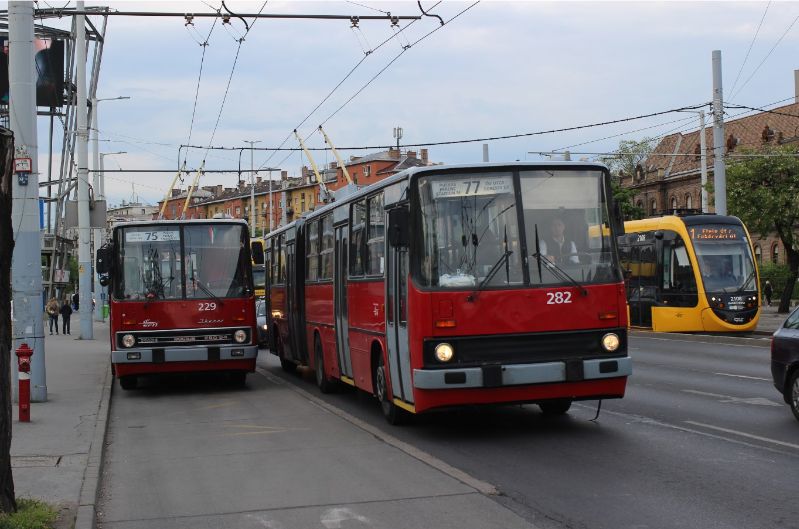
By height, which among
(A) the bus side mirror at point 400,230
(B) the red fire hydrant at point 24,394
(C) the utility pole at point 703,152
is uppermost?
(C) the utility pole at point 703,152

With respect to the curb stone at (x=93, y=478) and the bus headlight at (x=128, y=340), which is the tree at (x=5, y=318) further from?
the bus headlight at (x=128, y=340)

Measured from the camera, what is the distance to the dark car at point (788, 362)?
11.5m

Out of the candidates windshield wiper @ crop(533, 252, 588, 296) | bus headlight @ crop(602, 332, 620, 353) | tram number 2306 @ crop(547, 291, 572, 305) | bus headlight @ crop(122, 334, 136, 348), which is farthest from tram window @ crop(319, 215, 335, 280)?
bus headlight @ crop(602, 332, 620, 353)

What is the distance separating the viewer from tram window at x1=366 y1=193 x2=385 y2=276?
12.3m

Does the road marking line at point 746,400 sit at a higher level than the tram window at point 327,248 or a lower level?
lower

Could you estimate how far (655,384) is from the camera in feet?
54.3

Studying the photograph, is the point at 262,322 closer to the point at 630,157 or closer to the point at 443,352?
the point at 443,352

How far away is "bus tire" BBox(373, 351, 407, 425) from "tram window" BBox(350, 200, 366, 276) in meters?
1.35

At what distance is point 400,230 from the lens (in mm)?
10742

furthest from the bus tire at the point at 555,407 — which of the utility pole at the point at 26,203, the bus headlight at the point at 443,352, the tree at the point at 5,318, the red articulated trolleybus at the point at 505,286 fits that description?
the utility pole at the point at 26,203

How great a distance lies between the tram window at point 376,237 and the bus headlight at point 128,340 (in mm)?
5709

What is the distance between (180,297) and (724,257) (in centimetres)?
1768

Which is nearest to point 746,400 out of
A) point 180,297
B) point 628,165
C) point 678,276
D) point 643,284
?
point 180,297

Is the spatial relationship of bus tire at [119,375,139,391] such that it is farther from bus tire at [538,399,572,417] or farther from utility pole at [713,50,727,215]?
utility pole at [713,50,727,215]
